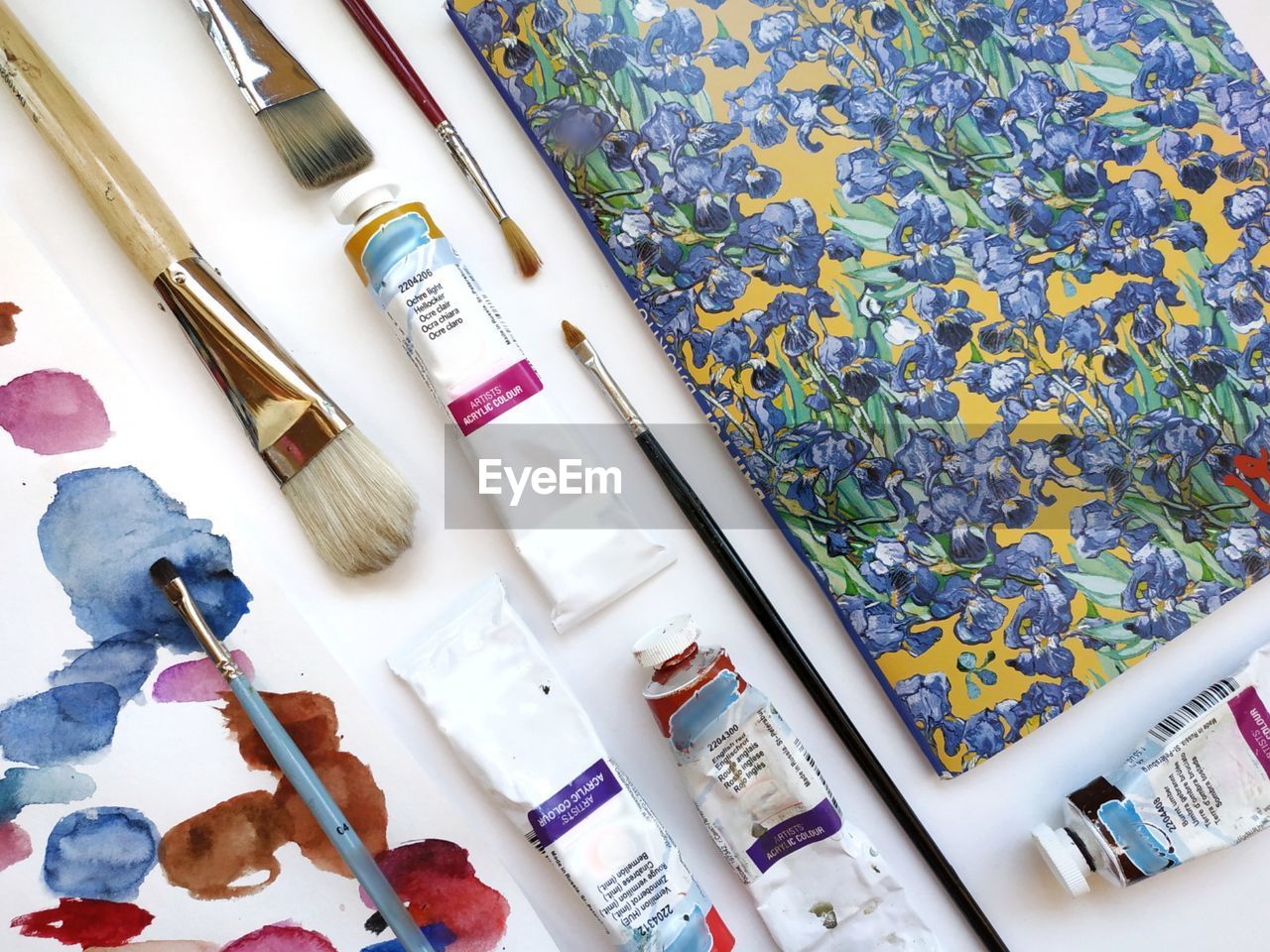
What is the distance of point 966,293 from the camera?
0.55 m

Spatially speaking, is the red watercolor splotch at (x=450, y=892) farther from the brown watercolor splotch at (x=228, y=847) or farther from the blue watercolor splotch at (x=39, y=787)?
the blue watercolor splotch at (x=39, y=787)

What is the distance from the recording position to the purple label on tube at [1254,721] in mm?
522

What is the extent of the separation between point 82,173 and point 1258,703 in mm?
726

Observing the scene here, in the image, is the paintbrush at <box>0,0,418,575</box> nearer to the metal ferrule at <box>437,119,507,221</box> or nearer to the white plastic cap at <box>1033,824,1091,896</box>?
the metal ferrule at <box>437,119,507,221</box>

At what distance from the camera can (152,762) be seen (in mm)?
549

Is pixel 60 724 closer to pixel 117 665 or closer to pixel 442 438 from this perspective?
pixel 117 665

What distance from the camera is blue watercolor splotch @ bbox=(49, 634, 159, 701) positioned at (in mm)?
547

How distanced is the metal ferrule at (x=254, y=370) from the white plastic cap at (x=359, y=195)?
83 millimetres

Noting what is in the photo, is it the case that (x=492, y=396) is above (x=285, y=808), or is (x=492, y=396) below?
above

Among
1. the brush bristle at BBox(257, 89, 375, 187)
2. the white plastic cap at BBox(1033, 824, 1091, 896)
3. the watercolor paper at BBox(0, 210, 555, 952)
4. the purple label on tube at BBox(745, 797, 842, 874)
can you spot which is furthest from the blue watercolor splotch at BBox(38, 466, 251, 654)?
the white plastic cap at BBox(1033, 824, 1091, 896)

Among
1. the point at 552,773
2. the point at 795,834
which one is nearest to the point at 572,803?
the point at 552,773

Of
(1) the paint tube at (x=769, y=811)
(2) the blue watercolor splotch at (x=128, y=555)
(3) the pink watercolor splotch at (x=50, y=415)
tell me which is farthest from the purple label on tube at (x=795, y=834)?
(3) the pink watercolor splotch at (x=50, y=415)

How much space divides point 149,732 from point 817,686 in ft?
1.28

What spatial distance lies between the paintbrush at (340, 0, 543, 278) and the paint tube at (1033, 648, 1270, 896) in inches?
18.0
